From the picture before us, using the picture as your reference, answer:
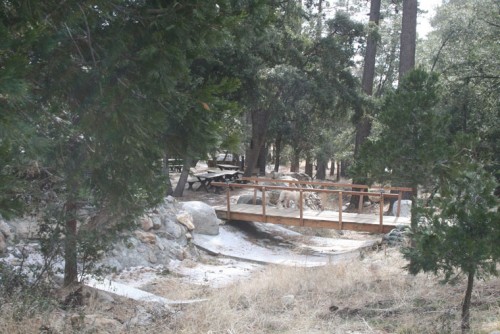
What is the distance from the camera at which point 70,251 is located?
5.79 m

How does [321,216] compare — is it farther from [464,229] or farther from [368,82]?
[464,229]

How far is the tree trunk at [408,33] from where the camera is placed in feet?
46.1

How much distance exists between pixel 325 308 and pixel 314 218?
742cm

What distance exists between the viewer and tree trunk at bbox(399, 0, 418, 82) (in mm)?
14062

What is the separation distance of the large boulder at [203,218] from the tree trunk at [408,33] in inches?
242

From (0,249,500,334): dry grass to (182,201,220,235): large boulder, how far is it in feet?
17.0

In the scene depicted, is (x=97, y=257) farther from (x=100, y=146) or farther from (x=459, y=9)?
(x=459, y=9)

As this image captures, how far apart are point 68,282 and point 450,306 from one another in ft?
14.3

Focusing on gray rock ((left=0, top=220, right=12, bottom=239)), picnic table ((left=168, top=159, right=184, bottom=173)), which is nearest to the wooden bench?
gray rock ((left=0, top=220, right=12, bottom=239))

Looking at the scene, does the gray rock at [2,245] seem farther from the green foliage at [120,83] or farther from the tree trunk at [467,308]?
the tree trunk at [467,308]

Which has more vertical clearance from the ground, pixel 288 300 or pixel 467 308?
pixel 467 308

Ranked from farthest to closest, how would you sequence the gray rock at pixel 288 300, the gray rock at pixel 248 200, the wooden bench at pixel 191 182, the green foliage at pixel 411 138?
1. the wooden bench at pixel 191 182
2. the gray rock at pixel 248 200
3. the green foliage at pixel 411 138
4. the gray rock at pixel 288 300

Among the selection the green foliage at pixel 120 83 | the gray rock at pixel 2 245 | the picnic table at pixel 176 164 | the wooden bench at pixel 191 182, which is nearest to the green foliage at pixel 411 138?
the picnic table at pixel 176 164

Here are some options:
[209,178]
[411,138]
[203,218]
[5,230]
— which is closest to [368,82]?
[209,178]
